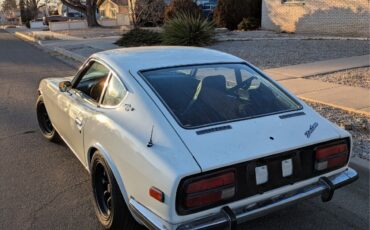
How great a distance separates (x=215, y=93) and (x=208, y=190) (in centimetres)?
110

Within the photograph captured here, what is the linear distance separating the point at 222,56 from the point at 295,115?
1.03 metres

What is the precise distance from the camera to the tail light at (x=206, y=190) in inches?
100

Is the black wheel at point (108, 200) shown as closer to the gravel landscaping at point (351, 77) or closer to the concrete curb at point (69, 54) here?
the gravel landscaping at point (351, 77)

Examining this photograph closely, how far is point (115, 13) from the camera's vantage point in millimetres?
58719

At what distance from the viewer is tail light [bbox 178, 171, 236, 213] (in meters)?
2.54

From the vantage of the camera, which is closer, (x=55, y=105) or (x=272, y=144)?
(x=272, y=144)

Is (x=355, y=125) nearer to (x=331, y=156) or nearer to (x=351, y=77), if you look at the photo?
(x=331, y=156)

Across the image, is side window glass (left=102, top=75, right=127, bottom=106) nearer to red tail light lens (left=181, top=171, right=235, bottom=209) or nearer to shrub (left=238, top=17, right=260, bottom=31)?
red tail light lens (left=181, top=171, right=235, bottom=209)

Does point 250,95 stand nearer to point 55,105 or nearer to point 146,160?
point 146,160

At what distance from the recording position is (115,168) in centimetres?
306

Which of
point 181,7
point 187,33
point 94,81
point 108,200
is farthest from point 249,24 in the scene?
point 108,200

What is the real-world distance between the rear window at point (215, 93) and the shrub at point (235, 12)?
66.7 feet

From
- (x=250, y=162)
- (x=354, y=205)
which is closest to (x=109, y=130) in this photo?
(x=250, y=162)

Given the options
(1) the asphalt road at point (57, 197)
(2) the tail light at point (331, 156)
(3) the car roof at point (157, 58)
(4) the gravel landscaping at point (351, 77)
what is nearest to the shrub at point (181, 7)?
(4) the gravel landscaping at point (351, 77)
